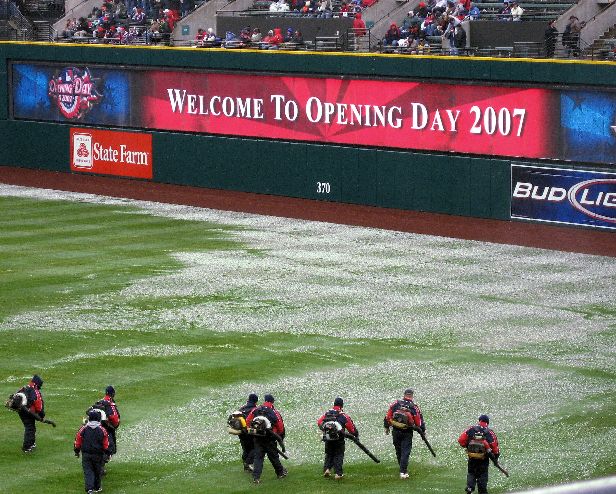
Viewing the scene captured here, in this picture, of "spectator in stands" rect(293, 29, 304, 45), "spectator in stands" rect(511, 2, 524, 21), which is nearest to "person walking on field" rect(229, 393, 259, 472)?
"spectator in stands" rect(511, 2, 524, 21)

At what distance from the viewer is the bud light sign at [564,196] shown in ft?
107

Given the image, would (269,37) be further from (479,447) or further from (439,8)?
(479,447)

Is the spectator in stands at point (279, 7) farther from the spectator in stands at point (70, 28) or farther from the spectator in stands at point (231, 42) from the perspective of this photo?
the spectator in stands at point (70, 28)

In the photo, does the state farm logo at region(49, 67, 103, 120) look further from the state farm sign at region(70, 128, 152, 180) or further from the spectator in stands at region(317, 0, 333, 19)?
the spectator in stands at region(317, 0, 333, 19)

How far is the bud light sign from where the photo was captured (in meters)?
32.8

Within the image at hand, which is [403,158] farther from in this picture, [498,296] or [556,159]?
[498,296]

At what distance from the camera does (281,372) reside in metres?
20.9

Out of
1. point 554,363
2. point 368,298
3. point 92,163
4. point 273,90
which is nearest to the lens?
point 554,363

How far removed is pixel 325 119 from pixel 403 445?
2463 centimetres

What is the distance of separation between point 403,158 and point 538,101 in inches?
187

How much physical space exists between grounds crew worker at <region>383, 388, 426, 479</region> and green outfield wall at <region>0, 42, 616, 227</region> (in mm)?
18825

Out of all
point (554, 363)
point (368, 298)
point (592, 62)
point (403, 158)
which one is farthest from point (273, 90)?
point (554, 363)

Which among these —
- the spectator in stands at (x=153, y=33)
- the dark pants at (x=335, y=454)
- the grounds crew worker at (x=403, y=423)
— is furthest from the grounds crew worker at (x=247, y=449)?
the spectator in stands at (x=153, y=33)

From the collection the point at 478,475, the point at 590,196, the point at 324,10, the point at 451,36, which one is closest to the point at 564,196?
the point at 590,196
